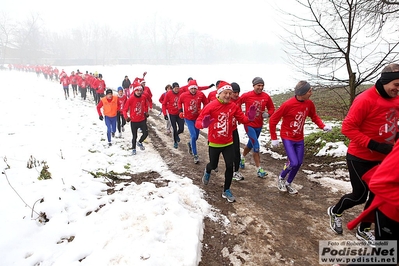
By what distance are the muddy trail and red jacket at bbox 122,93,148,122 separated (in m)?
2.81

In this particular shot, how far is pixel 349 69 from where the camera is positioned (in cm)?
602

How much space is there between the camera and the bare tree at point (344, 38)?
576cm

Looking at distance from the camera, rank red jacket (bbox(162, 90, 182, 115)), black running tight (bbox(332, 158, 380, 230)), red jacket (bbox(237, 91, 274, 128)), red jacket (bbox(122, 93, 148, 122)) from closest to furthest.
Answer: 1. black running tight (bbox(332, 158, 380, 230))
2. red jacket (bbox(237, 91, 274, 128))
3. red jacket (bbox(122, 93, 148, 122))
4. red jacket (bbox(162, 90, 182, 115))

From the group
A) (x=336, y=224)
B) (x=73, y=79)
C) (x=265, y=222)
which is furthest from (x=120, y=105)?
(x=73, y=79)

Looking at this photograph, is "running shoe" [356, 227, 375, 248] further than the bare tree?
No

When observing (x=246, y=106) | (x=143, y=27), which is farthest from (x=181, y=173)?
(x=143, y=27)

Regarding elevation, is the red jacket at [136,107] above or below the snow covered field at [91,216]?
above

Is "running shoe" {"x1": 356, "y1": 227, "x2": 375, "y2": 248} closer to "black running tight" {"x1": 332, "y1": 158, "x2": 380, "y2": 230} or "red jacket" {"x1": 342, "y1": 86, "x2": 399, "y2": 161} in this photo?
"black running tight" {"x1": 332, "y1": 158, "x2": 380, "y2": 230}

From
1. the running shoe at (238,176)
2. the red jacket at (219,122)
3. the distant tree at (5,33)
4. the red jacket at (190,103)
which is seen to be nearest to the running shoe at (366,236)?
the red jacket at (219,122)

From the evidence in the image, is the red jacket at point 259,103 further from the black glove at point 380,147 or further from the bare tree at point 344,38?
the black glove at point 380,147

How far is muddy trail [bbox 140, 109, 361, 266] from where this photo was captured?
333cm

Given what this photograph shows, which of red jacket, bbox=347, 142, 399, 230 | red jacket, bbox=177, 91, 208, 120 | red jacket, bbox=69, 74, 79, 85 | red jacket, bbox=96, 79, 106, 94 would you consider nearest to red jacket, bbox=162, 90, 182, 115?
red jacket, bbox=177, 91, 208, 120

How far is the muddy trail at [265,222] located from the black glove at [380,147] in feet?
4.97

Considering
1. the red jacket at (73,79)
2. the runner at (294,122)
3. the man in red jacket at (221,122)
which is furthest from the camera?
the red jacket at (73,79)
